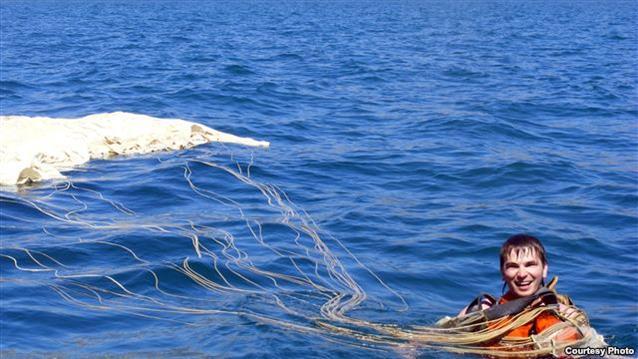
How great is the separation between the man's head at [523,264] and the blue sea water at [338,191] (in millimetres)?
723

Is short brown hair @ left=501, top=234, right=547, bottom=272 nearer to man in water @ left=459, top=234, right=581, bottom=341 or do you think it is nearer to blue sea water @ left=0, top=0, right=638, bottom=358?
man in water @ left=459, top=234, right=581, bottom=341

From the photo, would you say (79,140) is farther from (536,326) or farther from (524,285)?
(536,326)

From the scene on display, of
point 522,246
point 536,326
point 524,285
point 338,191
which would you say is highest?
point 338,191

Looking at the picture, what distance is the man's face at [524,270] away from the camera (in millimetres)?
5871

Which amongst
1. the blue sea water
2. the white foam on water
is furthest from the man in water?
the white foam on water

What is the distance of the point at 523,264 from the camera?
588cm

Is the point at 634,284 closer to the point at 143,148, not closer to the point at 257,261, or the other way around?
the point at 257,261

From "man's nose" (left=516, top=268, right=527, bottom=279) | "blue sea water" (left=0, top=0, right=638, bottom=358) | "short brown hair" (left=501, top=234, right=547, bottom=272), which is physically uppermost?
"blue sea water" (left=0, top=0, right=638, bottom=358)

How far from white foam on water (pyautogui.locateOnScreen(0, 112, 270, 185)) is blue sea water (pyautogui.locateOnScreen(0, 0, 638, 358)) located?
0.83ft

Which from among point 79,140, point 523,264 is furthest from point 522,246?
point 79,140

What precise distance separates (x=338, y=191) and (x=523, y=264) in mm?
5355

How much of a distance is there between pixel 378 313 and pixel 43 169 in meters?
5.15

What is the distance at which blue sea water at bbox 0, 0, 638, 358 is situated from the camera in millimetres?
7098

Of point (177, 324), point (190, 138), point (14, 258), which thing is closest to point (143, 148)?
point (190, 138)
